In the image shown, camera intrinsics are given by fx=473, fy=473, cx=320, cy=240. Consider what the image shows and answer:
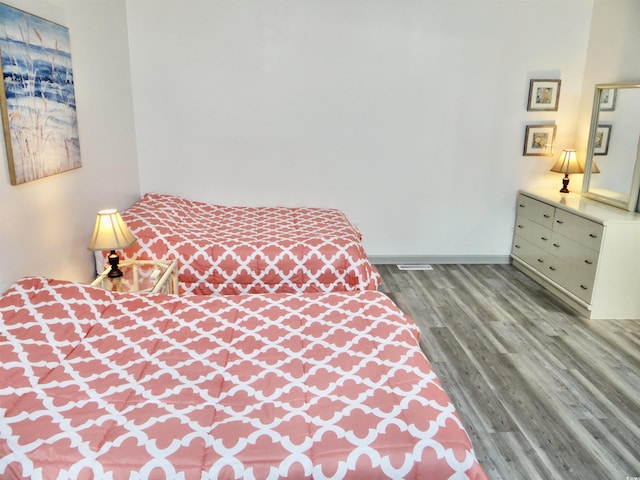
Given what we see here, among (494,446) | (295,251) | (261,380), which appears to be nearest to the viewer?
(261,380)

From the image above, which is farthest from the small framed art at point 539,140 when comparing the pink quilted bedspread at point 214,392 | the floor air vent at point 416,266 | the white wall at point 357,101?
the pink quilted bedspread at point 214,392

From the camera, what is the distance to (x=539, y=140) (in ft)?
14.4

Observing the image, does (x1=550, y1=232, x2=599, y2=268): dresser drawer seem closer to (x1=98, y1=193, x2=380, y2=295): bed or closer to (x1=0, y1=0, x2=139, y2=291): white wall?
(x1=98, y1=193, x2=380, y2=295): bed

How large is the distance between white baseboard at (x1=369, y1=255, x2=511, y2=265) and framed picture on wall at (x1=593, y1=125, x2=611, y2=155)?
4.18 feet

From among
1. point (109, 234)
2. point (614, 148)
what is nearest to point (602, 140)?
point (614, 148)

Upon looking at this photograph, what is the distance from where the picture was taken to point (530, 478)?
6.51 feet

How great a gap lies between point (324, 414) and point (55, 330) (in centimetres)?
117

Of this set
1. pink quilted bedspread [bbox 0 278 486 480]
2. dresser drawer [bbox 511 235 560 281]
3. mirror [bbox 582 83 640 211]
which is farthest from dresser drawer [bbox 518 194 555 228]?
pink quilted bedspread [bbox 0 278 486 480]

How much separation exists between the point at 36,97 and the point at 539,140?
13.2ft

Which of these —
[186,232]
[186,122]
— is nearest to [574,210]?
[186,232]

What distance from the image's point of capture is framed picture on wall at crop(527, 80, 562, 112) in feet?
14.0

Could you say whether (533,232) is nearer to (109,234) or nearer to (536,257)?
(536,257)

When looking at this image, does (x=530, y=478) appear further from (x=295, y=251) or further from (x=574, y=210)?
(x=574, y=210)

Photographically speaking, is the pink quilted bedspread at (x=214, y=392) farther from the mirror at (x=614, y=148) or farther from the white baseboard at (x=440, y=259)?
the mirror at (x=614, y=148)
